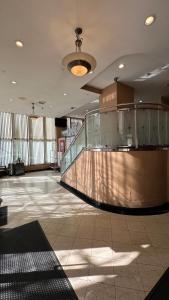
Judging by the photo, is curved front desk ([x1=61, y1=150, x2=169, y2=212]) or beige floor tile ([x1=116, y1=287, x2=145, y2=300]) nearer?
beige floor tile ([x1=116, y1=287, x2=145, y2=300])

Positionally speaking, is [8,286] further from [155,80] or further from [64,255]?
[155,80]

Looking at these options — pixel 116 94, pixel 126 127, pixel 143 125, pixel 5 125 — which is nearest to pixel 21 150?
pixel 5 125

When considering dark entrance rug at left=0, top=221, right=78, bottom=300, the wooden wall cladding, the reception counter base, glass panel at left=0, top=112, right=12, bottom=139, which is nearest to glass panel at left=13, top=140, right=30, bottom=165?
glass panel at left=0, top=112, right=12, bottom=139

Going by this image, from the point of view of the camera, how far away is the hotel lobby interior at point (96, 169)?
2234 mm

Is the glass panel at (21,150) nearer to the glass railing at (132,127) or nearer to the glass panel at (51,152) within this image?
the glass panel at (51,152)

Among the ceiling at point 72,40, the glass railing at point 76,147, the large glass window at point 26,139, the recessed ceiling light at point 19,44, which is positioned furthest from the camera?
the large glass window at point 26,139

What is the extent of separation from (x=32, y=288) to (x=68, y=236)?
4.15 feet

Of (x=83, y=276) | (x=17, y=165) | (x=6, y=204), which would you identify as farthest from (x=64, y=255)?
(x=17, y=165)

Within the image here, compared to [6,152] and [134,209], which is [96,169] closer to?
[134,209]

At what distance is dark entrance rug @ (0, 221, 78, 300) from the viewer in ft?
6.41

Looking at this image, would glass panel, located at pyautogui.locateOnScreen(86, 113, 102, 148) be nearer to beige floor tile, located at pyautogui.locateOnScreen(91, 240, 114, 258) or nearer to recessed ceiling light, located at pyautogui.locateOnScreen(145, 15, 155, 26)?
recessed ceiling light, located at pyautogui.locateOnScreen(145, 15, 155, 26)

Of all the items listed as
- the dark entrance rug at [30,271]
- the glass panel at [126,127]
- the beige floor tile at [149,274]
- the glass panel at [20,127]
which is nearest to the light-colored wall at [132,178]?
the glass panel at [126,127]

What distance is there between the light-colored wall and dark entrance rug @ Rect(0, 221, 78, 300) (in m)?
2.04

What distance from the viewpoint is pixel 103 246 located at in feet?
9.48
